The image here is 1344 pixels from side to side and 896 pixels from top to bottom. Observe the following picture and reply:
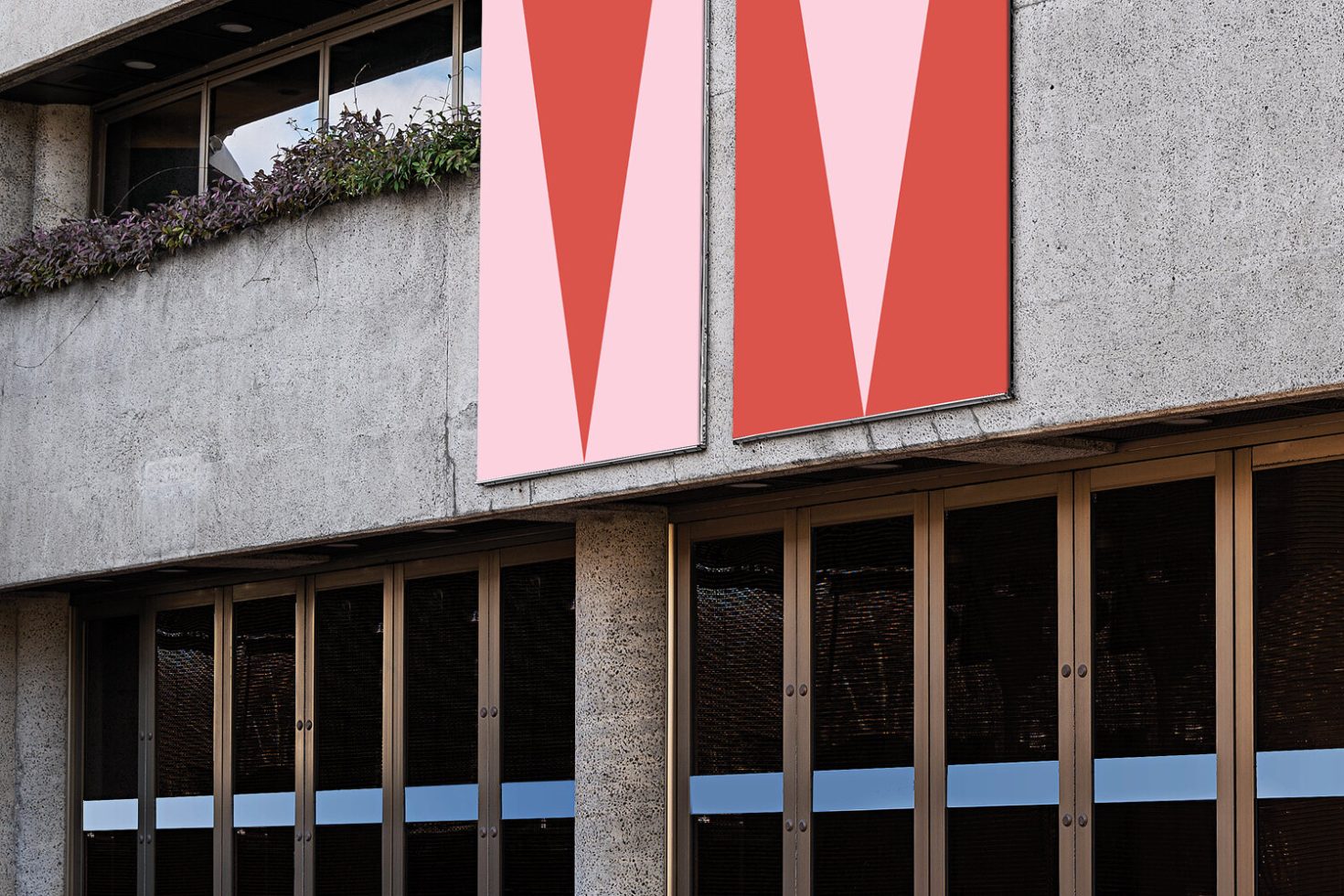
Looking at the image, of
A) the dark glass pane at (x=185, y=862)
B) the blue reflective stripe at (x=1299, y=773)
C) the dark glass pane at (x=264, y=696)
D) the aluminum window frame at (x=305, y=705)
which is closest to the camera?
the blue reflective stripe at (x=1299, y=773)

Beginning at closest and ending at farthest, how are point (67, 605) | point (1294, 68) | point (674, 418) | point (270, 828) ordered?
point (1294, 68) → point (674, 418) → point (270, 828) → point (67, 605)

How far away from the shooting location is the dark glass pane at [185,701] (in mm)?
15852

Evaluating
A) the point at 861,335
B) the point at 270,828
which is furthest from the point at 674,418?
the point at 270,828

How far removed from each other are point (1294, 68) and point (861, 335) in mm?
2447

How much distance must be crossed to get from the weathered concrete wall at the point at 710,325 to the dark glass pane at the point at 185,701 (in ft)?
3.62

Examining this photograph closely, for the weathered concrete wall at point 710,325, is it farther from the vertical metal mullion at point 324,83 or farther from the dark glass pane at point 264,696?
the vertical metal mullion at point 324,83

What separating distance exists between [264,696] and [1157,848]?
772 centimetres

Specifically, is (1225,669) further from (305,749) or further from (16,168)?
(16,168)

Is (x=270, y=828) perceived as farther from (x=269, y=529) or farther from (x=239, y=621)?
(x=269, y=529)

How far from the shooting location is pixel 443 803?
45.1 ft

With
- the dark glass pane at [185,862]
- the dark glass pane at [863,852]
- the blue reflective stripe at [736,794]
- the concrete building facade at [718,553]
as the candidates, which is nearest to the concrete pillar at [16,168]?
the concrete building facade at [718,553]

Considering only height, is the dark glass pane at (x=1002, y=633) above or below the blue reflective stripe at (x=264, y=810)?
above

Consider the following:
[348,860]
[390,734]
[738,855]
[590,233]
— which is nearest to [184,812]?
[348,860]

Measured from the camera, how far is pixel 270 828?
15.1 m
